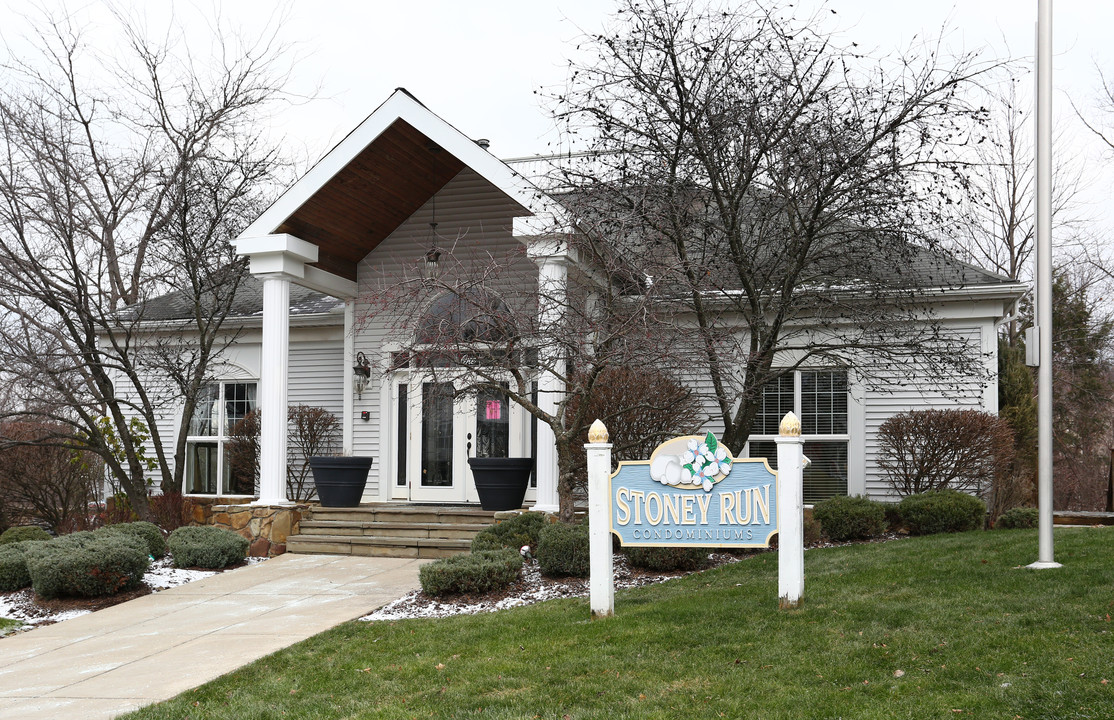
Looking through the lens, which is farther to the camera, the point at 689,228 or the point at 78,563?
the point at 689,228

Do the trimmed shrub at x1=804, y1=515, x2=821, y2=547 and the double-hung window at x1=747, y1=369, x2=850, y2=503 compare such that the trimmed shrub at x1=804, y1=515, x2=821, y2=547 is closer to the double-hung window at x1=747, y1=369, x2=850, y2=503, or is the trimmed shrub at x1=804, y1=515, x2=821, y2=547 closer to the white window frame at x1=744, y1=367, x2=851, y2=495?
the white window frame at x1=744, y1=367, x2=851, y2=495

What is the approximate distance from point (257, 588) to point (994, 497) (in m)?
9.14

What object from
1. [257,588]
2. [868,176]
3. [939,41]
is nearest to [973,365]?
[868,176]

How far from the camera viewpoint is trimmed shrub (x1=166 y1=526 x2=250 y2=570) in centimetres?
1045

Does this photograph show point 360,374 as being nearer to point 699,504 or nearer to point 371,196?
point 371,196

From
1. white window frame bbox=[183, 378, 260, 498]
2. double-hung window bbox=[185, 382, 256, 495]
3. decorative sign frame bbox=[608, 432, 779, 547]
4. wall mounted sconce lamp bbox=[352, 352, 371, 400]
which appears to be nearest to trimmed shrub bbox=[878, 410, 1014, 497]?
decorative sign frame bbox=[608, 432, 779, 547]

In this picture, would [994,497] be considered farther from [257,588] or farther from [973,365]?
[257,588]

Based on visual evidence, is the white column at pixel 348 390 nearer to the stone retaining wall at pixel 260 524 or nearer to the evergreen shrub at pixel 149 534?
the stone retaining wall at pixel 260 524

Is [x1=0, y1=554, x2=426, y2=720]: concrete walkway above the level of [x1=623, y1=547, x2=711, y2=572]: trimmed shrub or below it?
below

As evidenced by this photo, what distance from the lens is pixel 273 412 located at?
467 inches

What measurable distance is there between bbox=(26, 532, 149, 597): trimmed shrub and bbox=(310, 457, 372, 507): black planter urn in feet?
10.1

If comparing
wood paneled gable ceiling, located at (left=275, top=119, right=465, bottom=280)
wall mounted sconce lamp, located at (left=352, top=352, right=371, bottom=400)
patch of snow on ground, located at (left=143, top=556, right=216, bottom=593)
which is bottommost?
patch of snow on ground, located at (left=143, top=556, right=216, bottom=593)

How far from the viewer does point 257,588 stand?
9.32 meters

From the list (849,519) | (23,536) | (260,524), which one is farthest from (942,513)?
(23,536)
